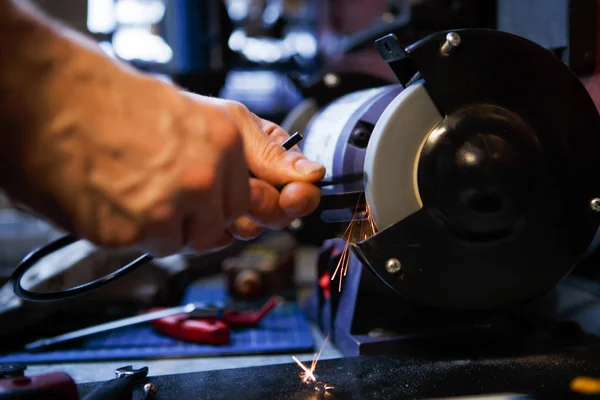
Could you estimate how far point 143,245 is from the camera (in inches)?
19.1

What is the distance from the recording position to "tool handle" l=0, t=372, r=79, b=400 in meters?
0.50

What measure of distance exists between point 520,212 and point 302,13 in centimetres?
279

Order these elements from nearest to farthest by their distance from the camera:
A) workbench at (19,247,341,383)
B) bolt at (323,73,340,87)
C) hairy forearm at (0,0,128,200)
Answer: hairy forearm at (0,0,128,200) < workbench at (19,247,341,383) < bolt at (323,73,340,87)

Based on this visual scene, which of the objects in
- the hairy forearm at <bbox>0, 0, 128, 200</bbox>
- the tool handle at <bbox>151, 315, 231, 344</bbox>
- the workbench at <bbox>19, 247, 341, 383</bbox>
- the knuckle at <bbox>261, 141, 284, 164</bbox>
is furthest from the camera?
the tool handle at <bbox>151, 315, 231, 344</bbox>

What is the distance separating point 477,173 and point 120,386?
1.52ft

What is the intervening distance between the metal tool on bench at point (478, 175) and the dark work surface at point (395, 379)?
0.25 feet

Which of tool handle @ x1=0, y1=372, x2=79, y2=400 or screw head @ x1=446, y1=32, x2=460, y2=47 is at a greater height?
screw head @ x1=446, y1=32, x2=460, y2=47

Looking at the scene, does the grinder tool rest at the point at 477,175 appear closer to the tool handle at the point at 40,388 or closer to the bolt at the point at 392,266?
the bolt at the point at 392,266

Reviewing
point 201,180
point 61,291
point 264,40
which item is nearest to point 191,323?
point 61,291

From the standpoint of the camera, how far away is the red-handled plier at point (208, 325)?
89cm

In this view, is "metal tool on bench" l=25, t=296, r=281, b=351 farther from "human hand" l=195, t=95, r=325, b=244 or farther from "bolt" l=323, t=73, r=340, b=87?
"bolt" l=323, t=73, r=340, b=87

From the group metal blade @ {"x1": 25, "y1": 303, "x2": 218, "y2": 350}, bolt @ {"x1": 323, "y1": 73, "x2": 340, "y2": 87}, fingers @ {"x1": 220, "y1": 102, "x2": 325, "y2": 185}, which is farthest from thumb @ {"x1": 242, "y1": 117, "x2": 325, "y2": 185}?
bolt @ {"x1": 323, "y1": 73, "x2": 340, "y2": 87}

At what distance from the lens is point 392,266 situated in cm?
63

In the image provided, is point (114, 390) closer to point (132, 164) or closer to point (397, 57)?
point (132, 164)
